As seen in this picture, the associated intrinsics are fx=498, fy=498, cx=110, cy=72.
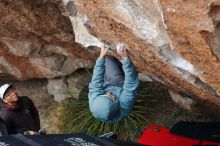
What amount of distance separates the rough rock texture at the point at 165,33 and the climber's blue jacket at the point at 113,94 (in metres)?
0.29

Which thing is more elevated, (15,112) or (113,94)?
(113,94)

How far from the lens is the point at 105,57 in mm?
3863

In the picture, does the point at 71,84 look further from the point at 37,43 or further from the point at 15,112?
the point at 15,112

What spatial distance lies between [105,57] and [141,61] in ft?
1.79

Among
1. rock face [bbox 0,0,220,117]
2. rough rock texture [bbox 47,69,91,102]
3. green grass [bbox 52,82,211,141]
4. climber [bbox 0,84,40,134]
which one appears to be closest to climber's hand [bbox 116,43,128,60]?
rock face [bbox 0,0,220,117]

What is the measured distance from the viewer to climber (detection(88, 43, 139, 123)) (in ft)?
11.7

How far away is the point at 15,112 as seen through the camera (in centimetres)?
491

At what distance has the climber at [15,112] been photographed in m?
4.73

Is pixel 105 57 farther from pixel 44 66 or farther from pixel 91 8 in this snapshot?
pixel 44 66

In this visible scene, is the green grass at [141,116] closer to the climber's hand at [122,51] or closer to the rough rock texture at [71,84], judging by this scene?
the rough rock texture at [71,84]

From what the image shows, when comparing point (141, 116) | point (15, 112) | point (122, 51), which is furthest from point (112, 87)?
point (141, 116)

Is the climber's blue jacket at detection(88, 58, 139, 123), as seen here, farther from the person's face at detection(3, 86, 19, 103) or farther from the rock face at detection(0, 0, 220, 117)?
the person's face at detection(3, 86, 19, 103)

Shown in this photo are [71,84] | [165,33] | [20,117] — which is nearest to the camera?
[165,33]

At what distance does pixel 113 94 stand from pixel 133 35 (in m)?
0.47
